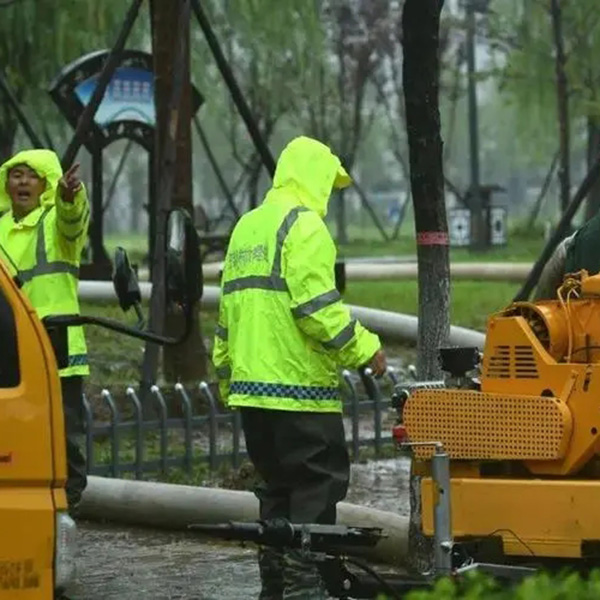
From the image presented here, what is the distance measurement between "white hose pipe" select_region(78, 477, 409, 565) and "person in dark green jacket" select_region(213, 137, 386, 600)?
156 cm

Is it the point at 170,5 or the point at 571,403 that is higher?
the point at 170,5

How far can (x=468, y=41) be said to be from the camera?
3575 cm

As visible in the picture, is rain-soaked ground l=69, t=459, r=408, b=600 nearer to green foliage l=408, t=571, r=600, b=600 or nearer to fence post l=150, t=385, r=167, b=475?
fence post l=150, t=385, r=167, b=475

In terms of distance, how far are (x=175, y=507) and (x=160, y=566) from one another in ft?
2.33

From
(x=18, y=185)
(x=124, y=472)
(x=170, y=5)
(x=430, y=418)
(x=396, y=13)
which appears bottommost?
(x=124, y=472)

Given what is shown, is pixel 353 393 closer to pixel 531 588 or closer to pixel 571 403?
pixel 571 403

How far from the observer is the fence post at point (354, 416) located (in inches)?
454

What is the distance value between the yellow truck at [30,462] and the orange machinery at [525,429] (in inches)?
59.8

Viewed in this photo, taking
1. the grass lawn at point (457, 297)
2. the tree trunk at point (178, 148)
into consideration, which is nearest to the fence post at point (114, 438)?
the tree trunk at point (178, 148)

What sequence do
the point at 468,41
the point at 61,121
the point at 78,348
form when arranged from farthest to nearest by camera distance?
the point at 468,41 < the point at 61,121 < the point at 78,348

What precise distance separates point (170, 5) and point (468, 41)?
23.5m

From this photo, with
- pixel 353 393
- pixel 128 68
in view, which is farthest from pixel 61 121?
pixel 353 393

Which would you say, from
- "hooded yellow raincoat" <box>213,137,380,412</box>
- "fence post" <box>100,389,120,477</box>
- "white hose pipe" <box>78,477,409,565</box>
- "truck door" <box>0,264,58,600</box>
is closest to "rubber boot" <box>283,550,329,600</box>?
"hooded yellow raincoat" <box>213,137,380,412</box>

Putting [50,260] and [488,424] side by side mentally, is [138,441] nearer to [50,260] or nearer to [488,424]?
[50,260]
